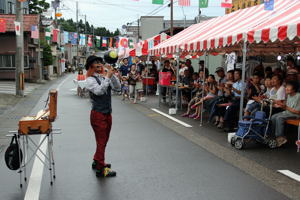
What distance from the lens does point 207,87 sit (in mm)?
10102

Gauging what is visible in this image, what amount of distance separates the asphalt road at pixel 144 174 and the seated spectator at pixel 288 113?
1.54 meters

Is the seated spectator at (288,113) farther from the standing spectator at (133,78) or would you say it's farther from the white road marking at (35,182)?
the standing spectator at (133,78)

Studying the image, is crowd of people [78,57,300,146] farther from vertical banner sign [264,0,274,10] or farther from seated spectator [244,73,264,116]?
vertical banner sign [264,0,274,10]

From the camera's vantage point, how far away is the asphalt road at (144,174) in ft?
14.3

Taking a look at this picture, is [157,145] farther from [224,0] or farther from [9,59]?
[9,59]

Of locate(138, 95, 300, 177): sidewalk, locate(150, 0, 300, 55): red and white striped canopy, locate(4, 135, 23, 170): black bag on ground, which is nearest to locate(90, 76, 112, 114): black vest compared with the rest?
locate(4, 135, 23, 170): black bag on ground

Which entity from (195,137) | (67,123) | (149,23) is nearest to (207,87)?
(195,137)

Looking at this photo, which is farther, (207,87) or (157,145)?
(207,87)

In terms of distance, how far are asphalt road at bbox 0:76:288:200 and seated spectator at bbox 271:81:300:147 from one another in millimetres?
1536

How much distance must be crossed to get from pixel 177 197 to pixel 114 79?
1.90 meters

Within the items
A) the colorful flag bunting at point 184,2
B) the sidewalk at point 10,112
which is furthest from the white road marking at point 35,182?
the colorful flag bunting at point 184,2

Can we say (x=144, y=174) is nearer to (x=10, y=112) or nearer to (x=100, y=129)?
(x=100, y=129)

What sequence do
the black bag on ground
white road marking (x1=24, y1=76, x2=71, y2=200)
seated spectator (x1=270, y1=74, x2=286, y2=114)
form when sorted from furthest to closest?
seated spectator (x1=270, y1=74, x2=286, y2=114)
the black bag on ground
white road marking (x1=24, y1=76, x2=71, y2=200)

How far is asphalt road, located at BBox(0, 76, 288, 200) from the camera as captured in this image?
4.36 metres
